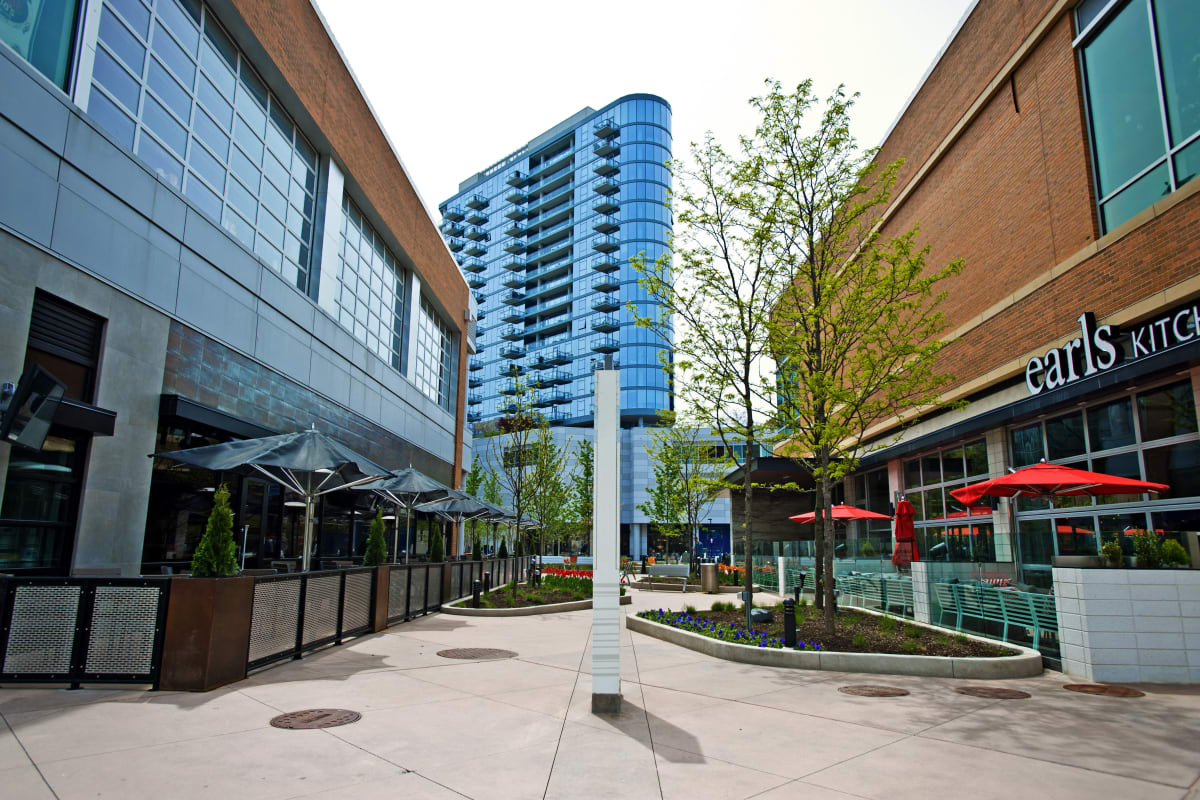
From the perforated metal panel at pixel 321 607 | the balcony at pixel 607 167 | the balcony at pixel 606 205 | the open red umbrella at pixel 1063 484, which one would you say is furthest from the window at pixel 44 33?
the balcony at pixel 607 167

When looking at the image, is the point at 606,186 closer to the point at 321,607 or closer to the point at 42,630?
the point at 321,607

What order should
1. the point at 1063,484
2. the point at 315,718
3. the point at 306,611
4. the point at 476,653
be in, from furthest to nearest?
the point at 1063,484, the point at 476,653, the point at 306,611, the point at 315,718

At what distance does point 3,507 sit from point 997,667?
1402cm

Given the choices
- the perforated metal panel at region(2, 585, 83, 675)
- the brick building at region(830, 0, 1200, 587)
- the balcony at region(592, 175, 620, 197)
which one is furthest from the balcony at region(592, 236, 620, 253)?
the perforated metal panel at region(2, 585, 83, 675)

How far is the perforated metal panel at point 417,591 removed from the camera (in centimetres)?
1577

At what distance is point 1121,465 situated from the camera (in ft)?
43.3

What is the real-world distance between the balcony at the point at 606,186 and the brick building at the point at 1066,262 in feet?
238

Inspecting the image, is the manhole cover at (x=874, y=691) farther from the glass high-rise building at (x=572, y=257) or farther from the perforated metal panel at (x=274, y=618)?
the glass high-rise building at (x=572, y=257)

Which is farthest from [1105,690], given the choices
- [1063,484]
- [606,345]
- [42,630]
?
[606,345]

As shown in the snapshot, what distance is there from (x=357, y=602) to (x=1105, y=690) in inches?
444

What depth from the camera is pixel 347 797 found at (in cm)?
459

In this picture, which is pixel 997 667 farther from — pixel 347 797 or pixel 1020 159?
pixel 1020 159

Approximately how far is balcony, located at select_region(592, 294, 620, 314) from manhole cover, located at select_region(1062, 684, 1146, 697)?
83.7m

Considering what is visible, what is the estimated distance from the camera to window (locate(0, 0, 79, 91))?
10180 millimetres
